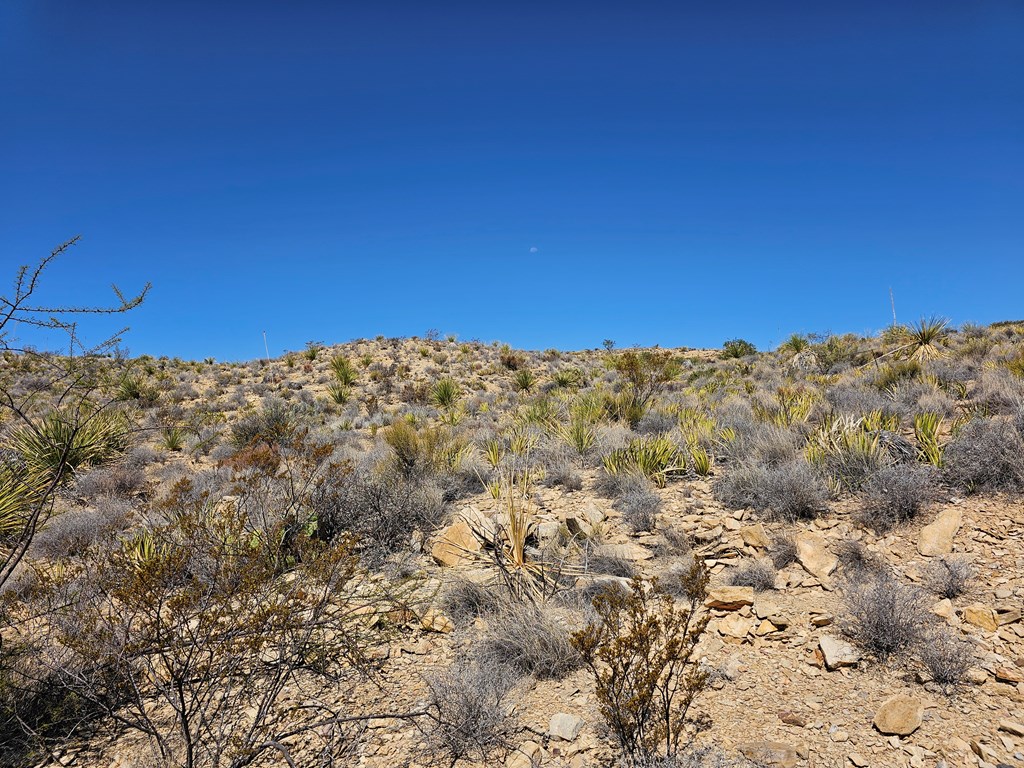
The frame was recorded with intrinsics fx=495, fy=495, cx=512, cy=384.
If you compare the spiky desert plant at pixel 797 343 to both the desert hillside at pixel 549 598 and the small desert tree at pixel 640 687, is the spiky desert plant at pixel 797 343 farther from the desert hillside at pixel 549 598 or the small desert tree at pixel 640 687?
the small desert tree at pixel 640 687

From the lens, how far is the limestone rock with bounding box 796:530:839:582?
4344 millimetres

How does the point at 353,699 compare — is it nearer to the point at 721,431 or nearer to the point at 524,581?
the point at 524,581

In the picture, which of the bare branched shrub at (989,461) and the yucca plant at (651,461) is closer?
the bare branched shrub at (989,461)

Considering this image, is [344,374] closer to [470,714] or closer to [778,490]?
[778,490]

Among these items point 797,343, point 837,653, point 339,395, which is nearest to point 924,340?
point 797,343

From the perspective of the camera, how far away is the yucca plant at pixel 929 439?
5.50m

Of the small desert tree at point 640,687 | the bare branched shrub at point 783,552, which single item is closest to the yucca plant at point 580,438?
the bare branched shrub at point 783,552

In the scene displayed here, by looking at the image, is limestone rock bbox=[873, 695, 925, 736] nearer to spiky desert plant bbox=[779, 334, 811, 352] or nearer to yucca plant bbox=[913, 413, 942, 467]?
yucca plant bbox=[913, 413, 942, 467]

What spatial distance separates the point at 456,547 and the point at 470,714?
2301 mm

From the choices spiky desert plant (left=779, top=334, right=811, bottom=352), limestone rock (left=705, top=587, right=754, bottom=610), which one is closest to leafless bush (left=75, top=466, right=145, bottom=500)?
limestone rock (left=705, top=587, right=754, bottom=610)

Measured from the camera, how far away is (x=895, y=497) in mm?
4848

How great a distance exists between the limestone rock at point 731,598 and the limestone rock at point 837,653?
0.62 meters

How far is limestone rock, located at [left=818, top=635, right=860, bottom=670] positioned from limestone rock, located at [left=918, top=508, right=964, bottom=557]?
1580 mm

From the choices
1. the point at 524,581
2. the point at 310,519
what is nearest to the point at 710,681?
the point at 524,581
